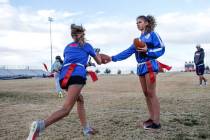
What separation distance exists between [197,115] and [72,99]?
13.1 ft

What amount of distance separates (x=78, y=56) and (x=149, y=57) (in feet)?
5.09

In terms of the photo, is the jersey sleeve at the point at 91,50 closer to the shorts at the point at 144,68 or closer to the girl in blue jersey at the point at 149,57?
the girl in blue jersey at the point at 149,57

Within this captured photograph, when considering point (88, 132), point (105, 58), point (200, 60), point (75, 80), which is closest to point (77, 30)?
point (75, 80)

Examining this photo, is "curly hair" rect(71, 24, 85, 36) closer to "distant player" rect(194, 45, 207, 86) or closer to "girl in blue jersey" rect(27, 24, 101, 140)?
"girl in blue jersey" rect(27, 24, 101, 140)

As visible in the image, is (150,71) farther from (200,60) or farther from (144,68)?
(200,60)

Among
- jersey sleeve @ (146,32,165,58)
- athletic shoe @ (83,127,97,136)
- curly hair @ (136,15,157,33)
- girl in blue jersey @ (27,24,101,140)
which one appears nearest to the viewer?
girl in blue jersey @ (27,24,101,140)

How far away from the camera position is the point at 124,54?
8664 millimetres

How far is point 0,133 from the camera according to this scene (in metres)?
8.47

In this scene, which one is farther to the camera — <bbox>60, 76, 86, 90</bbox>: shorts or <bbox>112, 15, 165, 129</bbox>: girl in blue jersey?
<bbox>112, 15, 165, 129</bbox>: girl in blue jersey

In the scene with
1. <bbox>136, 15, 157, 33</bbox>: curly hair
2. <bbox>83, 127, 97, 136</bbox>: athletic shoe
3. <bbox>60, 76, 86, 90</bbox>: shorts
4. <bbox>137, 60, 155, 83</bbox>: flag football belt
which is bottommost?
<bbox>83, 127, 97, 136</bbox>: athletic shoe

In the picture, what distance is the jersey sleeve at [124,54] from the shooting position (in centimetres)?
860

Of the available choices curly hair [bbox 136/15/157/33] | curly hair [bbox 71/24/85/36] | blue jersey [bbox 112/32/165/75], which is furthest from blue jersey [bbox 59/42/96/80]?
curly hair [bbox 136/15/157/33]

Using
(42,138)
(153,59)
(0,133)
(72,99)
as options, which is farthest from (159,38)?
(0,133)

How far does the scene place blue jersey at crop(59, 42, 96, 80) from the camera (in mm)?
7395
